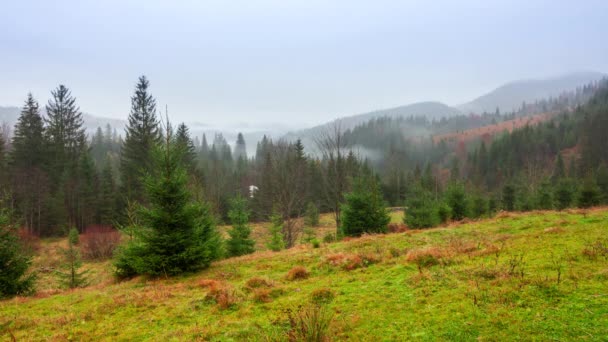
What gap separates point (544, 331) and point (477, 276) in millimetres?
2505

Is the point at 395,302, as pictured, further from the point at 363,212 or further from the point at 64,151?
the point at 64,151

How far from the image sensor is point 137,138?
119 ft

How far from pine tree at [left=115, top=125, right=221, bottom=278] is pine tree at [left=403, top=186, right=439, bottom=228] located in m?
16.8

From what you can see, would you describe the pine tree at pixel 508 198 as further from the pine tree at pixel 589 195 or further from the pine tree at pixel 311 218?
the pine tree at pixel 311 218

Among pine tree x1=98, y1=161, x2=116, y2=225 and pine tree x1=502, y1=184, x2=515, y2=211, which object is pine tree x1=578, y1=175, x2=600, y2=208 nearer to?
pine tree x1=502, y1=184, x2=515, y2=211

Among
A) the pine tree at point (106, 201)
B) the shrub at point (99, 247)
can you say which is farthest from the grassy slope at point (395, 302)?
the pine tree at point (106, 201)

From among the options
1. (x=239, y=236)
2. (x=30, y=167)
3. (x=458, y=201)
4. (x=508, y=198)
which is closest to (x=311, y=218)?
(x=458, y=201)

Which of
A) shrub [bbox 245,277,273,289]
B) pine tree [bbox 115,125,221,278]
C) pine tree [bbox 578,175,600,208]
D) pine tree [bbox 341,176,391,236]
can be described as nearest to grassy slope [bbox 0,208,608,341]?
shrub [bbox 245,277,273,289]

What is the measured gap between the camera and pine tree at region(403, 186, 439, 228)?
22.5m

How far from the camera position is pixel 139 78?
119ft

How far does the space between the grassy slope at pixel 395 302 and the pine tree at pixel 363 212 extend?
25.5 feet

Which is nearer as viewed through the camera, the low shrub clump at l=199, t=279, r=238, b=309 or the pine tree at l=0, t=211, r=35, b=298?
the low shrub clump at l=199, t=279, r=238, b=309

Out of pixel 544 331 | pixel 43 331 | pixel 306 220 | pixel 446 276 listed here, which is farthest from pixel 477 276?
pixel 306 220

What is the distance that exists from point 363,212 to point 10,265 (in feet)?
54.5
